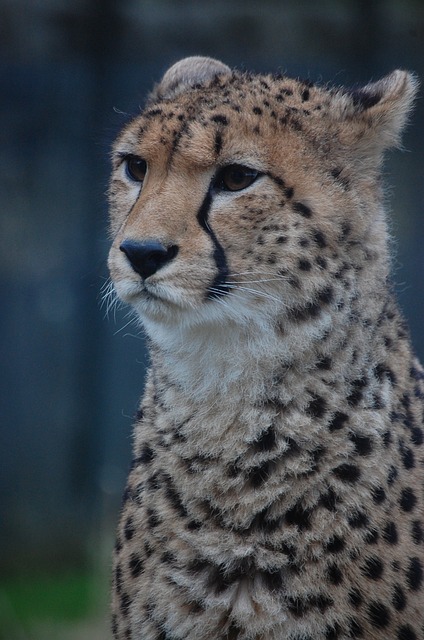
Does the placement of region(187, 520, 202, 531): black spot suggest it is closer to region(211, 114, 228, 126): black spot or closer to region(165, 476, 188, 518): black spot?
region(165, 476, 188, 518): black spot

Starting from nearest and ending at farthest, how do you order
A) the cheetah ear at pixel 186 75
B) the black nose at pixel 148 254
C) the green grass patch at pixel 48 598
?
the black nose at pixel 148 254, the cheetah ear at pixel 186 75, the green grass patch at pixel 48 598

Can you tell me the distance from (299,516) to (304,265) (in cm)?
54

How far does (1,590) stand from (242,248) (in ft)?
10.8

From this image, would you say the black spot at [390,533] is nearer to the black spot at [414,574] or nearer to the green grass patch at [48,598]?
the black spot at [414,574]

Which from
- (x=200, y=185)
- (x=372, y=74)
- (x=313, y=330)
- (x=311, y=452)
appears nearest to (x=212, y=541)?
(x=311, y=452)

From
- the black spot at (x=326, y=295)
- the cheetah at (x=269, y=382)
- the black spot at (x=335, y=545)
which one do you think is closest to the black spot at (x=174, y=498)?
the cheetah at (x=269, y=382)

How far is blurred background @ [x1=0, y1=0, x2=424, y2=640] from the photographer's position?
16.9ft

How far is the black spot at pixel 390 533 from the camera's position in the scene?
87.7 inches

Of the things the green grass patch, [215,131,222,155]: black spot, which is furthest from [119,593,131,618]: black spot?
the green grass patch

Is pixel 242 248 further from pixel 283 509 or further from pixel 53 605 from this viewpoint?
pixel 53 605

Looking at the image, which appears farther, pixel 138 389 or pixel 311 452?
pixel 138 389

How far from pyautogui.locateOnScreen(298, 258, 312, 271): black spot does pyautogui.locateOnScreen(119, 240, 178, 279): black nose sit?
285 millimetres

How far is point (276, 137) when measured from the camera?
7.63 ft

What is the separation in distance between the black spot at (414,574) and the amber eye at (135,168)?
1.05 metres
